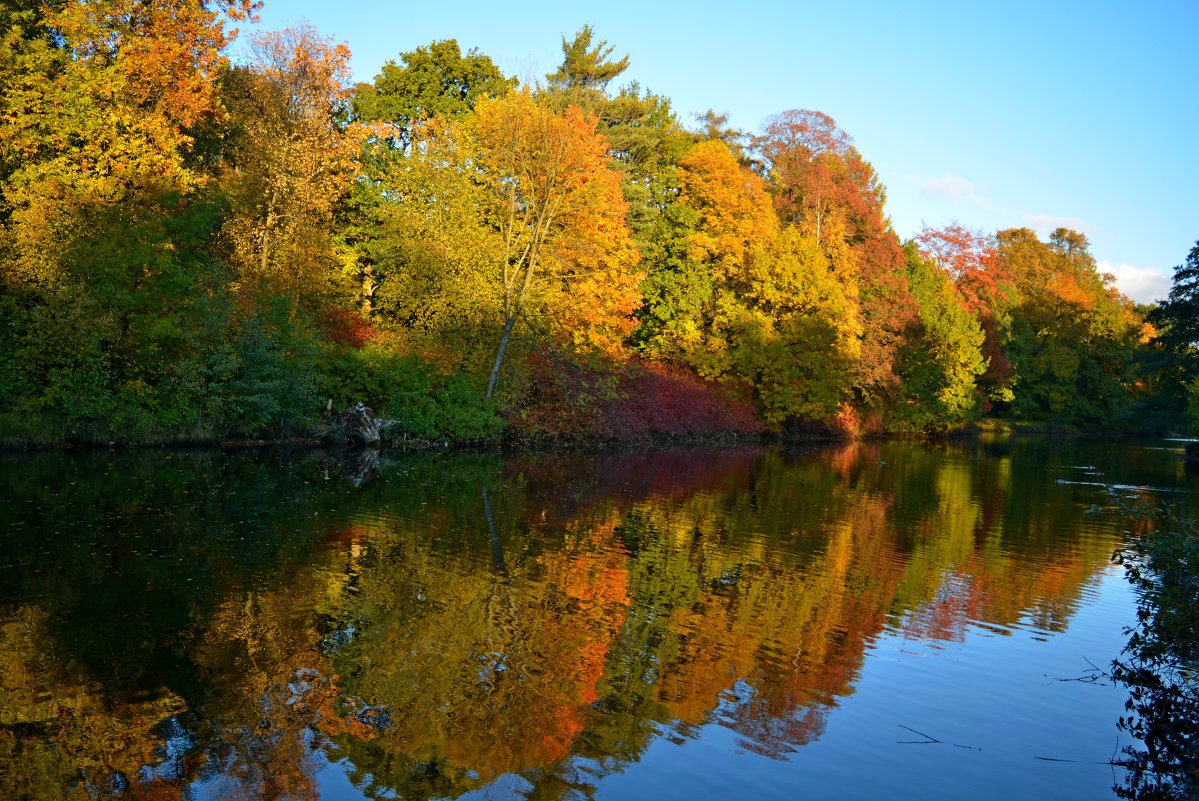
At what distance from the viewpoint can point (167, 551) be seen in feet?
46.2

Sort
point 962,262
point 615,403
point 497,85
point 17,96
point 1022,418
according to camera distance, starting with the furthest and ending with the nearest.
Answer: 1. point 1022,418
2. point 962,262
3. point 497,85
4. point 615,403
5. point 17,96

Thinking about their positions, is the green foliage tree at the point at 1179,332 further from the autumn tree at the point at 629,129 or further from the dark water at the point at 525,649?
the dark water at the point at 525,649

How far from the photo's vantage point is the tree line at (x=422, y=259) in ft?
93.9

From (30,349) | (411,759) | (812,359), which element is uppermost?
(812,359)

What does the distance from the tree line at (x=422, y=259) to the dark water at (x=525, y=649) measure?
852 cm

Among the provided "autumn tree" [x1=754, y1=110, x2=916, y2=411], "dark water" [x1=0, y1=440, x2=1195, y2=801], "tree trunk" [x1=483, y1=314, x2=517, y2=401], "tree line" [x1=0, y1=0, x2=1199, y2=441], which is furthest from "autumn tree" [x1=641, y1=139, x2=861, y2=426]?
"dark water" [x1=0, y1=440, x2=1195, y2=801]

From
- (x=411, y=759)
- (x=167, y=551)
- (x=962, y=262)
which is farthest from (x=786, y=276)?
(x=411, y=759)

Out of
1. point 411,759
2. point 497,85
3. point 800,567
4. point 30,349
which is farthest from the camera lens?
point 497,85

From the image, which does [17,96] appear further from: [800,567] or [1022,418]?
[1022,418]

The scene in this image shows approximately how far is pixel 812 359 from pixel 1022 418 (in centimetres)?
4349

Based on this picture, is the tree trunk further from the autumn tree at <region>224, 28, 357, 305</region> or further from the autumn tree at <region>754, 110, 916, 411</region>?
the autumn tree at <region>754, 110, 916, 411</region>

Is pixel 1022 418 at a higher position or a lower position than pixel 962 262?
lower

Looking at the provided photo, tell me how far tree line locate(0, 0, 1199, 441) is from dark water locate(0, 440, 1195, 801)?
8523 millimetres

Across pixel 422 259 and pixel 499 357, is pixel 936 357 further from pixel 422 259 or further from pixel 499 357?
pixel 422 259
